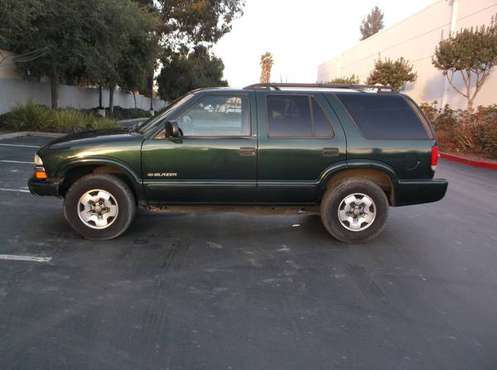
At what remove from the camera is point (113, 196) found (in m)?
5.36

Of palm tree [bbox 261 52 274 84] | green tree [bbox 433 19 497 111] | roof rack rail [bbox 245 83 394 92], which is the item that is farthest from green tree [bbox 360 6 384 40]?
roof rack rail [bbox 245 83 394 92]

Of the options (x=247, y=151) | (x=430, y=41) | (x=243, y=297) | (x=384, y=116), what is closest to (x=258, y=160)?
(x=247, y=151)

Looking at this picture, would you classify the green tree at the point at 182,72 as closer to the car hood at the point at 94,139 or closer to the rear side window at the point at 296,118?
the car hood at the point at 94,139

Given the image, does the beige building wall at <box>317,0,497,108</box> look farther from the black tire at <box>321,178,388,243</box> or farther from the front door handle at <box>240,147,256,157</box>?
the front door handle at <box>240,147,256,157</box>

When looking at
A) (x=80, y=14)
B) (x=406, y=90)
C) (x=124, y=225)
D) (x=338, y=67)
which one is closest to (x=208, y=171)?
(x=124, y=225)

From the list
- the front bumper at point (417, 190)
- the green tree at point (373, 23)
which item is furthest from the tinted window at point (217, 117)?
the green tree at point (373, 23)

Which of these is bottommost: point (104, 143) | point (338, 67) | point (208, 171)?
point (208, 171)

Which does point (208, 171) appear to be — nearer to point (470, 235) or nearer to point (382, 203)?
point (382, 203)

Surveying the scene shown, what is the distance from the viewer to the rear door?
5.45 metres

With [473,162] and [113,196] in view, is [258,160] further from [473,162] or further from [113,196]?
[473,162]

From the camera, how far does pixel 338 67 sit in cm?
5547

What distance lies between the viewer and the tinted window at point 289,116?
550 cm

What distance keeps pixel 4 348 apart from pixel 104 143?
2.72m

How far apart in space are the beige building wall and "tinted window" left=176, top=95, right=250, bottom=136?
1834 centimetres
